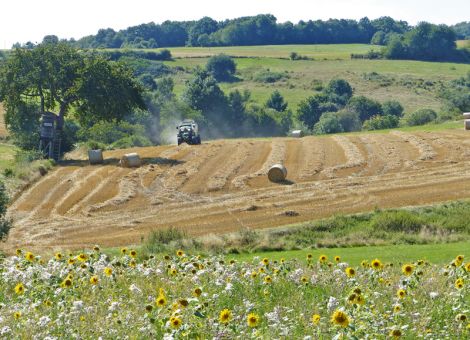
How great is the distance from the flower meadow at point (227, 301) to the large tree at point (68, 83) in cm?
4100

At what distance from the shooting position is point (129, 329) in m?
10.0

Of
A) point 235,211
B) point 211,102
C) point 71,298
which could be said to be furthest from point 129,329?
point 211,102

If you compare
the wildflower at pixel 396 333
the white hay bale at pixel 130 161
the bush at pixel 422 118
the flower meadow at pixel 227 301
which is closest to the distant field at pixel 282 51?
the bush at pixel 422 118

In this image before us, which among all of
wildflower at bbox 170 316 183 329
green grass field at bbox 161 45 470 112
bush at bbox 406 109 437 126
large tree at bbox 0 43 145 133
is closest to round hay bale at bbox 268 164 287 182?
large tree at bbox 0 43 145 133

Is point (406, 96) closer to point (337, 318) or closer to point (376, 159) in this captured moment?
point (376, 159)

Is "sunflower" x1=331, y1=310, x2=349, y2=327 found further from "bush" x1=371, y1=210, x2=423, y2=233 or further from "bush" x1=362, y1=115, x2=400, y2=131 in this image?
"bush" x1=362, y1=115, x2=400, y2=131

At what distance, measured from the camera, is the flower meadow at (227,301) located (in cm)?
960

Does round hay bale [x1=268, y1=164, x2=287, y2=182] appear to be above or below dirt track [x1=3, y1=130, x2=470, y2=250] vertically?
above

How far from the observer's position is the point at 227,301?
40.6ft

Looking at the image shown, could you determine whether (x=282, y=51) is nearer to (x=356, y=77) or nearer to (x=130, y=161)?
(x=356, y=77)

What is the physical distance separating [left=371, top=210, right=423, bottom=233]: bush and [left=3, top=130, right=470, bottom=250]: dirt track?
4.27 m

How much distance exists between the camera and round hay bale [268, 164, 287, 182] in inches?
1756

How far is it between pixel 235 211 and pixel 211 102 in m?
A: 74.3

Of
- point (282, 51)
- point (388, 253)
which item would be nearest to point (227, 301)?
point (388, 253)
